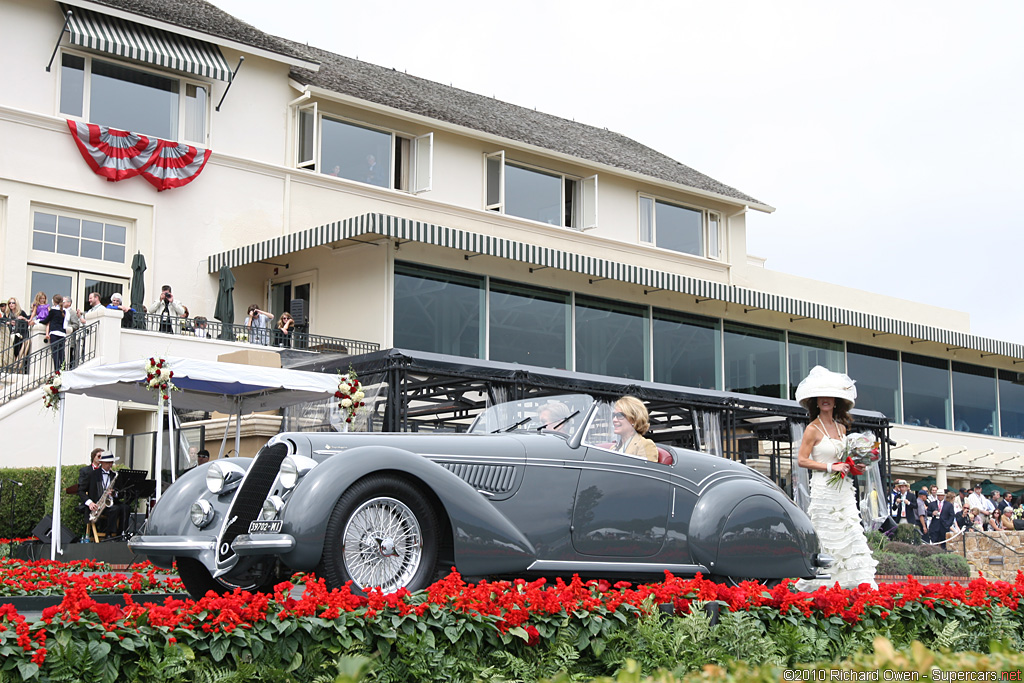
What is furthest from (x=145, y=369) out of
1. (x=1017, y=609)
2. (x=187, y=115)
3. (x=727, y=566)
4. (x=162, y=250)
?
(x=187, y=115)

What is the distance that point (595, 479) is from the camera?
809 cm

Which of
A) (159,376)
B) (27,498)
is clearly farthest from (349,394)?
(27,498)

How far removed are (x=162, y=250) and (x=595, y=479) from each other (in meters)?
18.5

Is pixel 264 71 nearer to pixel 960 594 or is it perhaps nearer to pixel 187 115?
pixel 187 115

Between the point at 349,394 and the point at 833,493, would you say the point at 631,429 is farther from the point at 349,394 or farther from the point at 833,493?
the point at 349,394

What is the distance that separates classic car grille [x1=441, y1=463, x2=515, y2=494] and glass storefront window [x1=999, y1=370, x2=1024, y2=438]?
34999 millimetres

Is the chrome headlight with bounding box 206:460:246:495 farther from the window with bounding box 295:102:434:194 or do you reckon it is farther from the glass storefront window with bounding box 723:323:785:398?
the glass storefront window with bounding box 723:323:785:398

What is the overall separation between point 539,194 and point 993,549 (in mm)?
15300

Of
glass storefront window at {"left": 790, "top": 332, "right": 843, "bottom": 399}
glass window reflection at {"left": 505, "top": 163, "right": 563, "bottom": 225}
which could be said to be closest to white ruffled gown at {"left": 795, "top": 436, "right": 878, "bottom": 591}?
→ glass window reflection at {"left": 505, "top": 163, "right": 563, "bottom": 225}

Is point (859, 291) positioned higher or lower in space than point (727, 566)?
higher

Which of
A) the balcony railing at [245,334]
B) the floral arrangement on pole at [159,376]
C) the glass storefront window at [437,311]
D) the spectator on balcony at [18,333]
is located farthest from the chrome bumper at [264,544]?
the glass storefront window at [437,311]

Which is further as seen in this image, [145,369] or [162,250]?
[162,250]

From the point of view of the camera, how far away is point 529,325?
2681 cm

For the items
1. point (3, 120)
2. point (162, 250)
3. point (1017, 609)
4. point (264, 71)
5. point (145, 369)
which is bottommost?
point (1017, 609)
